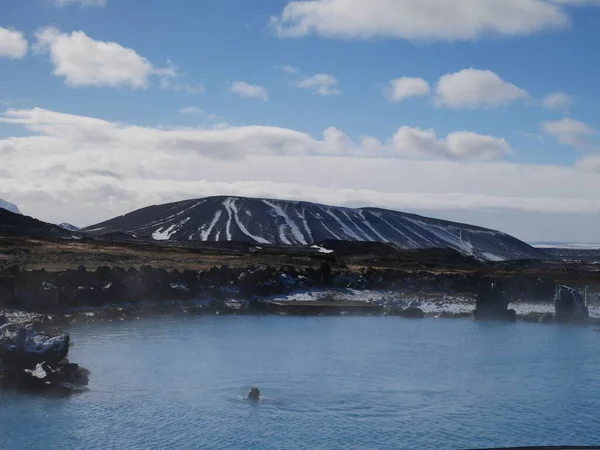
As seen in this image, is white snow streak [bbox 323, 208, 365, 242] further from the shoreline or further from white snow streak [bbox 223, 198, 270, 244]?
the shoreline

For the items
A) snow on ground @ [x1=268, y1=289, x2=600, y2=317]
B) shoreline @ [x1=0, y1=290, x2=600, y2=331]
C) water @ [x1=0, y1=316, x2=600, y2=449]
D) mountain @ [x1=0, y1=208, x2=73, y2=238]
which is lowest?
water @ [x1=0, y1=316, x2=600, y2=449]

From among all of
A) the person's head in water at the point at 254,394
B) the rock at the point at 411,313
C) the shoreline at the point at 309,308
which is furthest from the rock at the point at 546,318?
the person's head in water at the point at 254,394

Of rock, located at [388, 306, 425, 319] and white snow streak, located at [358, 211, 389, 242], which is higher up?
white snow streak, located at [358, 211, 389, 242]

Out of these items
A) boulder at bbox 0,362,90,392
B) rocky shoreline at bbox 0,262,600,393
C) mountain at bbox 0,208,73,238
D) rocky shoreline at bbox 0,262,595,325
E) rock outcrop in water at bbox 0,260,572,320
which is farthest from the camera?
mountain at bbox 0,208,73,238

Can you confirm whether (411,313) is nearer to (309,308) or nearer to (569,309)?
(309,308)

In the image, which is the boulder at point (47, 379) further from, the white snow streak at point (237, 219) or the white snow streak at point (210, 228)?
the white snow streak at point (210, 228)

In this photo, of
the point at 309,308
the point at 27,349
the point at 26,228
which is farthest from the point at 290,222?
the point at 27,349

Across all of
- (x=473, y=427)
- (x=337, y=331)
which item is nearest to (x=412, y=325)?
(x=337, y=331)

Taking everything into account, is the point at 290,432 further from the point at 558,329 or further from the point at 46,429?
the point at 558,329

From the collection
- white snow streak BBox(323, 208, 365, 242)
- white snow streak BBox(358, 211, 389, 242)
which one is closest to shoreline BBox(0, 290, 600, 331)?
white snow streak BBox(323, 208, 365, 242)
